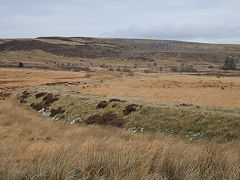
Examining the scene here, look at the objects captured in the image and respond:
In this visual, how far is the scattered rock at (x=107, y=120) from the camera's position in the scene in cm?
1273

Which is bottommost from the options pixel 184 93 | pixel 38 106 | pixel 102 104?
pixel 184 93

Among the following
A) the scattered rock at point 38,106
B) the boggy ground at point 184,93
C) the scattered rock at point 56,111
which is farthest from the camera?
the boggy ground at point 184,93

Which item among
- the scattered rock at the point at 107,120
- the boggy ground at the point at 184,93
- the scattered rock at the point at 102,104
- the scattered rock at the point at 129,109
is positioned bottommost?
the boggy ground at the point at 184,93

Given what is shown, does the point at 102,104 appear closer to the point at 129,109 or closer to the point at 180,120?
the point at 129,109

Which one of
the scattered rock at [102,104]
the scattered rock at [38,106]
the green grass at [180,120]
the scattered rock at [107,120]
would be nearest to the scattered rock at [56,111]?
the green grass at [180,120]

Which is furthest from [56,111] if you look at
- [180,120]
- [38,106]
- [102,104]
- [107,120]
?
[180,120]

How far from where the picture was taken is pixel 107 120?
13180 millimetres

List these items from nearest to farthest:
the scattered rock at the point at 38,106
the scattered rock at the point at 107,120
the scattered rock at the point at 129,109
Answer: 1. the scattered rock at the point at 107,120
2. the scattered rock at the point at 129,109
3. the scattered rock at the point at 38,106

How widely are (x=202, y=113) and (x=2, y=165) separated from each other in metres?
10.2

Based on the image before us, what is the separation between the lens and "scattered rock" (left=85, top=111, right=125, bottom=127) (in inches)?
501

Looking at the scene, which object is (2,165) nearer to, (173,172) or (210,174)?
(173,172)

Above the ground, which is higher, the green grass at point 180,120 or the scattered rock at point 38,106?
the green grass at point 180,120

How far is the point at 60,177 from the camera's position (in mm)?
3242

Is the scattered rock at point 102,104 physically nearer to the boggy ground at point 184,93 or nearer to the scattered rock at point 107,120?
the scattered rock at point 107,120
